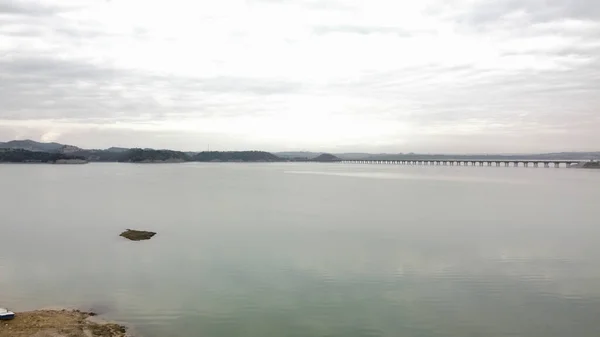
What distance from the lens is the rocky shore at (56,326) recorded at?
1350cm

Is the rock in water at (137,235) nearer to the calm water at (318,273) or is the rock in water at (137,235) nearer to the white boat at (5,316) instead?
the calm water at (318,273)

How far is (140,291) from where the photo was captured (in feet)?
65.3

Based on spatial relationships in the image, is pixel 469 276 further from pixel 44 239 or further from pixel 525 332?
pixel 44 239

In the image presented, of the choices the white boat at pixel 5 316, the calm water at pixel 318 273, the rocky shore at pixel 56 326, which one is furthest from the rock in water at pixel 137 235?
the white boat at pixel 5 316

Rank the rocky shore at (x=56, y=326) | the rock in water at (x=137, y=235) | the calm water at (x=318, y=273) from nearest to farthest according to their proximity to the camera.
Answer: the rocky shore at (x=56, y=326) → the calm water at (x=318, y=273) → the rock in water at (x=137, y=235)

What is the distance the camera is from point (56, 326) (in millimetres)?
14242

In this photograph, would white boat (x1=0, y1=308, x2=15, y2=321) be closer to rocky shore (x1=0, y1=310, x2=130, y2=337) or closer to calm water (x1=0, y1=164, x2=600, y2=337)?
rocky shore (x1=0, y1=310, x2=130, y2=337)

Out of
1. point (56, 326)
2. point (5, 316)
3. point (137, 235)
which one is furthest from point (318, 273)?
point (137, 235)

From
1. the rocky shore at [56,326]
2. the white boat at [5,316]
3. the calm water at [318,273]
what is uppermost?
the white boat at [5,316]

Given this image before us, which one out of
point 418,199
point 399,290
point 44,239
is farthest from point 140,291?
point 418,199

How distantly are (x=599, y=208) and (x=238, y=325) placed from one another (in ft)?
164

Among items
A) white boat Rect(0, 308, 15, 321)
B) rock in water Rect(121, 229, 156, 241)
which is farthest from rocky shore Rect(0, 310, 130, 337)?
rock in water Rect(121, 229, 156, 241)

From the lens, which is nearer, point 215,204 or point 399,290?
point 399,290

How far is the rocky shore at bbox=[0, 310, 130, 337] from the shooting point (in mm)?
13500
